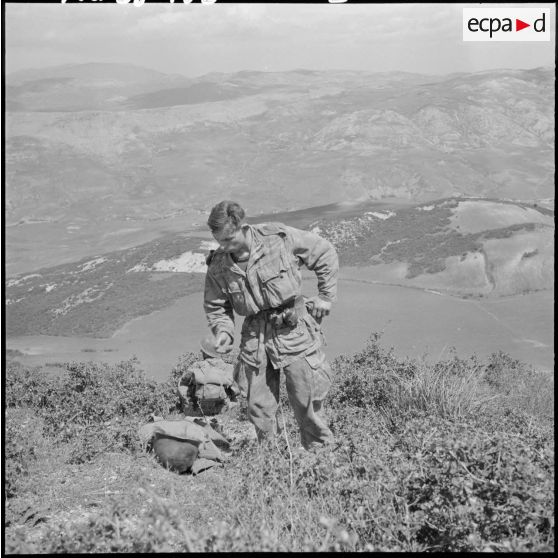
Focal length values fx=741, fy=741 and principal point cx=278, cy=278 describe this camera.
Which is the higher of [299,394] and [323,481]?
[299,394]

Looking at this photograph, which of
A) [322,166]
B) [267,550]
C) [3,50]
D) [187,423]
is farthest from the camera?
[322,166]

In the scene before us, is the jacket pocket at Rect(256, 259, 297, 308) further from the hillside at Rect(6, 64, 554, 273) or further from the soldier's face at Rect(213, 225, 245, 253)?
the hillside at Rect(6, 64, 554, 273)

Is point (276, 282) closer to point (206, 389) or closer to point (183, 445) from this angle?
point (183, 445)

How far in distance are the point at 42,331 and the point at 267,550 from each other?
33.4 ft

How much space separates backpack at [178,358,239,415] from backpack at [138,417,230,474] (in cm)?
113

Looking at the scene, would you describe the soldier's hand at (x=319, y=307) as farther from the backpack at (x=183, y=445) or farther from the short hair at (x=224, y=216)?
the backpack at (x=183, y=445)

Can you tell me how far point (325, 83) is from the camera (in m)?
47.0

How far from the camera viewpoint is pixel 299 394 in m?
4.63

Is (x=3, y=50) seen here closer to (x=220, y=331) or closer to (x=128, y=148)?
(x=220, y=331)

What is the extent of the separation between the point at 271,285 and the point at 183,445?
4.41 ft

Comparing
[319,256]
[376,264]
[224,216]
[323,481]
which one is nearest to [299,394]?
[323,481]

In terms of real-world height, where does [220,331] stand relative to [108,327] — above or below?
above

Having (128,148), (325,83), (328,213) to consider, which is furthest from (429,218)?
(325,83)

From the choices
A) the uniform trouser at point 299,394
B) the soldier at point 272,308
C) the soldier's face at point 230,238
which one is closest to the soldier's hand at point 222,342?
the soldier at point 272,308
